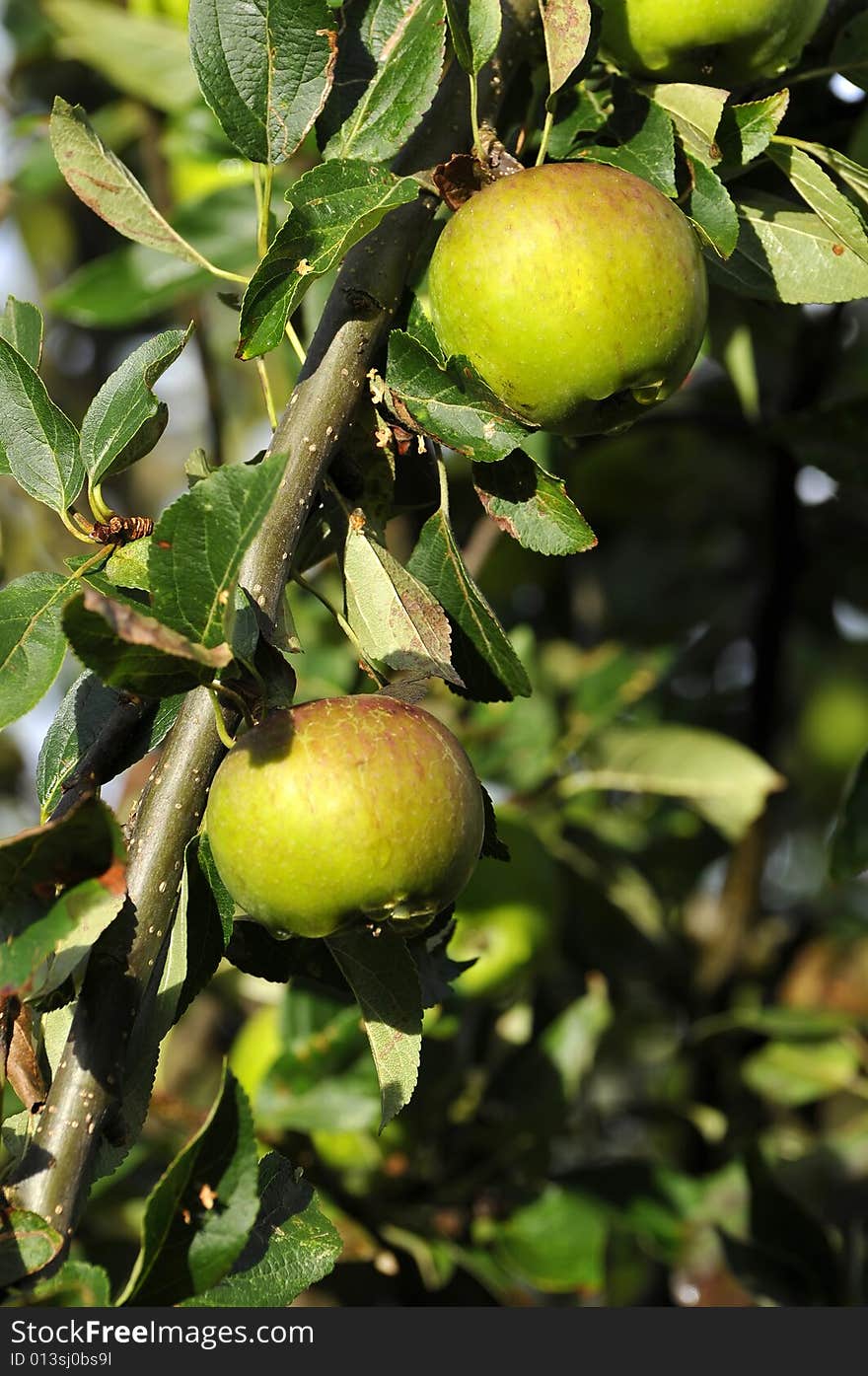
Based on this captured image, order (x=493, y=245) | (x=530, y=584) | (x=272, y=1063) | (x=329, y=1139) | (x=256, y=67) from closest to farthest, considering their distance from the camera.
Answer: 1. (x=493, y=245)
2. (x=256, y=67)
3. (x=272, y=1063)
4. (x=329, y=1139)
5. (x=530, y=584)

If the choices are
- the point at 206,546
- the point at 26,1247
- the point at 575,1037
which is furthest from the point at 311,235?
the point at 575,1037

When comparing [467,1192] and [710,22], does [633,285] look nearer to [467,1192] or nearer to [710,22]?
[710,22]

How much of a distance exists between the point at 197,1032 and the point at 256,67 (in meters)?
1.46

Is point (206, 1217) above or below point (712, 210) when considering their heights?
below

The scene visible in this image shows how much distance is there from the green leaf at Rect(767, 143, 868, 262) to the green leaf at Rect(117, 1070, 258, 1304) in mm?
640

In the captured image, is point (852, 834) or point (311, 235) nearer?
point (311, 235)

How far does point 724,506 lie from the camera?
6.93 feet

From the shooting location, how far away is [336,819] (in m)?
0.66

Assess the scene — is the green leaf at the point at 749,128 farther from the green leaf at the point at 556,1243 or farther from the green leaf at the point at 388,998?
the green leaf at the point at 556,1243

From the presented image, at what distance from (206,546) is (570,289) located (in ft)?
0.79

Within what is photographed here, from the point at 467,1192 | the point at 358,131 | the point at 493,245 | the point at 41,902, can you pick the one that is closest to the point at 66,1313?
the point at 41,902

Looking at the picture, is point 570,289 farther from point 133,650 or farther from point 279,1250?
point 279,1250

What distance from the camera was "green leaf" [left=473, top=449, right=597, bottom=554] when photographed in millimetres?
806

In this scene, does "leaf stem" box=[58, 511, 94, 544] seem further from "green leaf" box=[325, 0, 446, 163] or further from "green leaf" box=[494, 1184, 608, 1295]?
"green leaf" box=[494, 1184, 608, 1295]
